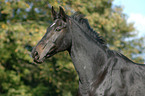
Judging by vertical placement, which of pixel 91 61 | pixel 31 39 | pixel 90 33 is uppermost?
pixel 90 33

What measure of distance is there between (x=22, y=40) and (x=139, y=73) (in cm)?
724

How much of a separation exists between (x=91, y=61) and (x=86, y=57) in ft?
0.36

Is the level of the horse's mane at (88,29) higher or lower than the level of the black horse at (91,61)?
higher

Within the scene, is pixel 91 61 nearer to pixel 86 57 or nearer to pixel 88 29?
pixel 86 57

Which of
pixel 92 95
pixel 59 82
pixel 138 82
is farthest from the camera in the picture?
pixel 59 82

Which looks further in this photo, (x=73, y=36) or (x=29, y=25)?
(x=29, y=25)

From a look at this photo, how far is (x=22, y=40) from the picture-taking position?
9852mm

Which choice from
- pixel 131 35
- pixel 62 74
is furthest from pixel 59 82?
pixel 131 35

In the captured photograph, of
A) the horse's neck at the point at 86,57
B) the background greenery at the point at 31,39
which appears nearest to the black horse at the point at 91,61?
the horse's neck at the point at 86,57

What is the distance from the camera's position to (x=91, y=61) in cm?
353

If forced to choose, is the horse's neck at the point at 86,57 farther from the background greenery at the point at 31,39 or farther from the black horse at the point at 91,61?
the background greenery at the point at 31,39

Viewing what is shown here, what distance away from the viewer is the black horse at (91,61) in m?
3.34

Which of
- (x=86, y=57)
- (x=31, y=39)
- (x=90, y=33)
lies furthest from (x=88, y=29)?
(x=31, y=39)

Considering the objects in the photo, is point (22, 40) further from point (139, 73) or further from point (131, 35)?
point (131, 35)
